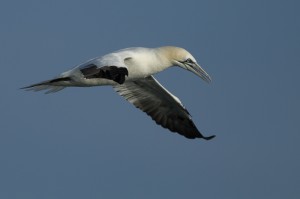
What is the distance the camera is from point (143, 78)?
24.8 meters

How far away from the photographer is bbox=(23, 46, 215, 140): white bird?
21.3 meters

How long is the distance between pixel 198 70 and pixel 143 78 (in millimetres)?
1308

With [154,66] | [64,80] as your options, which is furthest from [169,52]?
[64,80]

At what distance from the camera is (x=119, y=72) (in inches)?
824

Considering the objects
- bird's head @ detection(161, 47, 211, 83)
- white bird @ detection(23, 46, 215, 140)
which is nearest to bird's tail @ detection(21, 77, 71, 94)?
white bird @ detection(23, 46, 215, 140)

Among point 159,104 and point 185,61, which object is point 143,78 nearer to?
point 185,61

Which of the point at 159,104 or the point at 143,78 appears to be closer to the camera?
the point at 143,78

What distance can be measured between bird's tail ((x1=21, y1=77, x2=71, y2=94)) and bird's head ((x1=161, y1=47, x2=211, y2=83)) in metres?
2.64

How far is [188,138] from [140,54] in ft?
14.3

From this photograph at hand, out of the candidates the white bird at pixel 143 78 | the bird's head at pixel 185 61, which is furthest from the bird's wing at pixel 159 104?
the bird's head at pixel 185 61

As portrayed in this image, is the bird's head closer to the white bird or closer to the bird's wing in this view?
the white bird

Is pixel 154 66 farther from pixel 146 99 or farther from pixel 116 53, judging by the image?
pixel 146 99

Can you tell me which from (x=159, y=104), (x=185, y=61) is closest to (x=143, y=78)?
(x=185, y=61)

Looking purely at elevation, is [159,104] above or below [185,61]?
below
